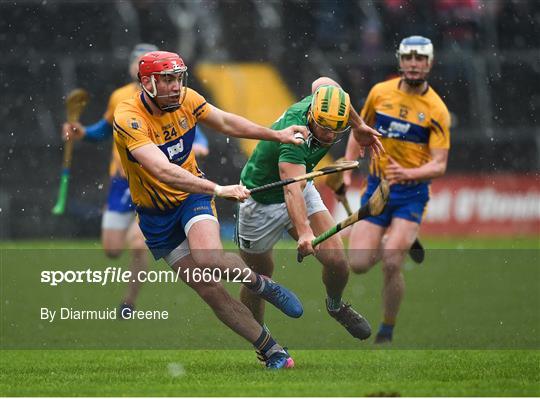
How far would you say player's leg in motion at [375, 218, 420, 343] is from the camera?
9.25 metres

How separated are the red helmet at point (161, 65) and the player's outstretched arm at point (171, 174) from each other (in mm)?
436

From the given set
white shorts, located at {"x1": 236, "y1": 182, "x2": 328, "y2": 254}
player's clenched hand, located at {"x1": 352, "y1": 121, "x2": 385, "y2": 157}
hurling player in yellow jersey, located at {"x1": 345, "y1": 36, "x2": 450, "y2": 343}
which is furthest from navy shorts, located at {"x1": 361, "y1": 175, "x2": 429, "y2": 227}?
white shorts, located at {"x1": 236, "y1": 182, "x2": 328, "y2": 254}

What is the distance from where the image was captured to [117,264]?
42.7ft

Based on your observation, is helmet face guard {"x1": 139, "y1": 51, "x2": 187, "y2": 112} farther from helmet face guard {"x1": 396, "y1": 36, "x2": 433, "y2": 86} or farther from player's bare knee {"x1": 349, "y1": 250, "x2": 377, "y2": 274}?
helmet face guard {"x1": 396, "y1": 36, "x2": 433, "y2": 86}

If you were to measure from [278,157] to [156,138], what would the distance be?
97cm

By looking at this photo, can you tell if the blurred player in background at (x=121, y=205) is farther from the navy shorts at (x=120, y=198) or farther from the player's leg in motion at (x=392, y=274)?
the player's leg in motion at (x=392, y=274)

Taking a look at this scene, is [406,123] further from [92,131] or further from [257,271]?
[92,131]

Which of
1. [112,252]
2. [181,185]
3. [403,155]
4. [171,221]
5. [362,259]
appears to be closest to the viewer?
[181,185]

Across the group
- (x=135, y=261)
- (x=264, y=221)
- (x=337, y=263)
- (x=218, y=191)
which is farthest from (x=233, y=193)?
(x=135, y=261)

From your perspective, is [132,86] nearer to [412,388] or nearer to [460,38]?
[412,388]

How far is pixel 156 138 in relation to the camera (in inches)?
294

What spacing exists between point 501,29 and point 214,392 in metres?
13.5

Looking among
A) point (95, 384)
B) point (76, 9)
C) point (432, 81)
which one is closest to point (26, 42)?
point (76, 9)

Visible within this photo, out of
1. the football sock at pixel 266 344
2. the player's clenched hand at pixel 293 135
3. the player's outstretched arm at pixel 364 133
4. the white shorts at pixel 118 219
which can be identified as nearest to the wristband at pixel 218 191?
the player's clenched hand at pixel 293 135
